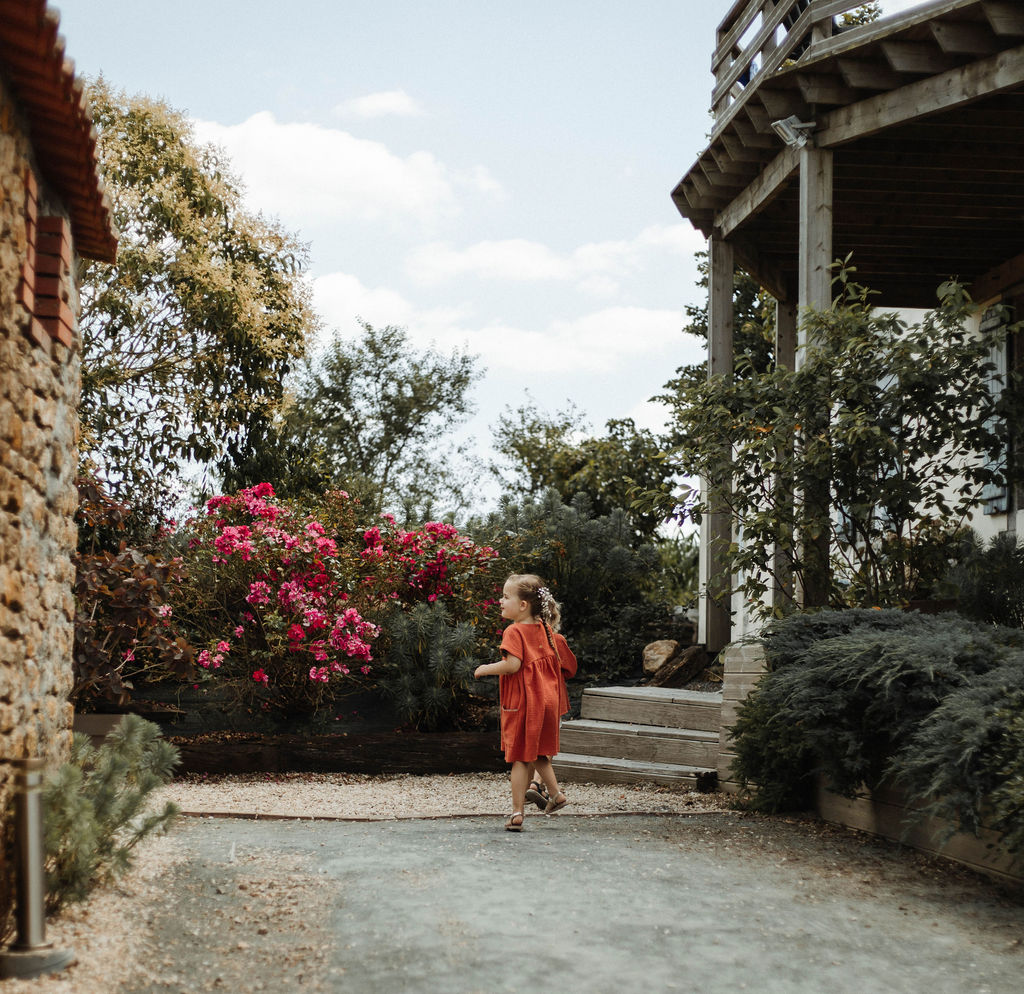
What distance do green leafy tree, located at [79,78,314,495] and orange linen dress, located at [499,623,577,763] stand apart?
6452 mm

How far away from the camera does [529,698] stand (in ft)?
18.1

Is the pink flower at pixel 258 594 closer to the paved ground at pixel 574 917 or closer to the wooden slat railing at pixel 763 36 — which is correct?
the paved ground at pixel 574 917

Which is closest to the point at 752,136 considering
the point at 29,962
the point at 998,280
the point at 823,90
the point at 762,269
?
the point at 823,90

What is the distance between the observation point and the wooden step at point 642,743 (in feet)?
23.0

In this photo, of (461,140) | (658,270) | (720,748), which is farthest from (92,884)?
(461,140)

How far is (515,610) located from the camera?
5.58 m

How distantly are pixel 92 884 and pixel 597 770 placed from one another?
4.13m

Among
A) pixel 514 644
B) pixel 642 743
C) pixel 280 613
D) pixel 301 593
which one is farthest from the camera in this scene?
pixel 280 613

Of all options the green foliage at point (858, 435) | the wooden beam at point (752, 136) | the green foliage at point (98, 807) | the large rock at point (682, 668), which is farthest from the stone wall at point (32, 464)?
the large rock at point (682, 668)

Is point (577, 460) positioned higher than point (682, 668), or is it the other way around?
point (577, 460)

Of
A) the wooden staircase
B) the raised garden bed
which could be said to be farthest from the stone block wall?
the raised garden bed

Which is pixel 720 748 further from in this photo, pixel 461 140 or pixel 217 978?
pixel 461 140

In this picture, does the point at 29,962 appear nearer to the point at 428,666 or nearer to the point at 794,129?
the point at 428,666

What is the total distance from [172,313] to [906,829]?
30.8ft
